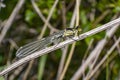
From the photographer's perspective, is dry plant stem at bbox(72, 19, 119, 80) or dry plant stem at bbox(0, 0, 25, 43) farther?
dry plant stem at bbox(0, 0, 25, 43)

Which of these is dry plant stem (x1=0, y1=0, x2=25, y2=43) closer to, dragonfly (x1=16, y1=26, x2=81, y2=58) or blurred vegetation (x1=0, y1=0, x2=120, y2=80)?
blurred vegetation (x1=0, y1=0, x2=120, y2=80)

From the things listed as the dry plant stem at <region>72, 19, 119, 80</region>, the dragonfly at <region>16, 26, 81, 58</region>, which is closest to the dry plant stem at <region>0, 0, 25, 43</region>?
the dry plant stem at <region>72, 19, 119, 80</region>

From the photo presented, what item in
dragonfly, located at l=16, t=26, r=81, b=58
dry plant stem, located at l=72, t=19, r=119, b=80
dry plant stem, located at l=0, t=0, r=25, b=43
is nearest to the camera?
dragonfly, located at l=16, t=26, r=81, b=58

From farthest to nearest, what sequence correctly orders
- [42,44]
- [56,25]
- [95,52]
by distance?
[56,25] < [95,52] < [42,44]

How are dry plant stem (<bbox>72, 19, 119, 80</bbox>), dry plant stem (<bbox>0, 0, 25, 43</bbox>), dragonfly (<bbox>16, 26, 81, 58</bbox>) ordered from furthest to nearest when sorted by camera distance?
dry plant stem (<bbox>0, 0, 25, 43</bbox>) < dry plant stem (<bbox>72, 19, 119, 80</bbox>) < dragonfly (<bbox>16, 26, 81, 58</bbox>)

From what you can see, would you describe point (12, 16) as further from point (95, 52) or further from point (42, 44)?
point (42, 44)

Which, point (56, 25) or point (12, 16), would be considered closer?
point (12, 16)

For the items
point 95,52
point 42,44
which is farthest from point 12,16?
point 42,44

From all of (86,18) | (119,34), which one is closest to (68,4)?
(86,18)

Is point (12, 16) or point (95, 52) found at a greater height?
point (12, 16)
